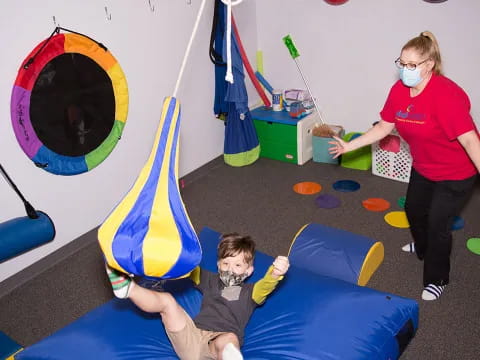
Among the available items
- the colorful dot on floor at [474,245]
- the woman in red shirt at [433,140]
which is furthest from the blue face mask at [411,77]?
the colorful dot on floor at [474,245]

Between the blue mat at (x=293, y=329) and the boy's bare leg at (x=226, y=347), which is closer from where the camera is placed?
the boy's bare leg at (x=226, y=347)

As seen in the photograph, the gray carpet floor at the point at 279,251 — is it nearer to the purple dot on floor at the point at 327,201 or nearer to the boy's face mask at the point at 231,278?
the purple dot on floor at the point at 327,201

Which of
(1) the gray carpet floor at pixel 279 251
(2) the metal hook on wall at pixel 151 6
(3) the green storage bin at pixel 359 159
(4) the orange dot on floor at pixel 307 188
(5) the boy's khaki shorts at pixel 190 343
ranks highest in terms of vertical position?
(2) the metal hook on wall at pixel 151 6

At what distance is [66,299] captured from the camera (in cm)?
270

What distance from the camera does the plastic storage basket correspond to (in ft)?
11.4

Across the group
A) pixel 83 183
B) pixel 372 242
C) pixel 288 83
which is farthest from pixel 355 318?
Answer: pixel 288 83

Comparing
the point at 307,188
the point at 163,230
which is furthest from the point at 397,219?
the point at 163,230

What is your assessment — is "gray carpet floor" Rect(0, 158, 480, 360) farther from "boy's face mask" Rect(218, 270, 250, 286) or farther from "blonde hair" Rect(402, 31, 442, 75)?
"blonde hair" Rect(402, 31, 442, 75)

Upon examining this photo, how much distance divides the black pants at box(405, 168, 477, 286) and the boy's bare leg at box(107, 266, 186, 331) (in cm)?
128

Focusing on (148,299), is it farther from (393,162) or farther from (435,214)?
(393,162)

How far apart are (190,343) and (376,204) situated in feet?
6.44

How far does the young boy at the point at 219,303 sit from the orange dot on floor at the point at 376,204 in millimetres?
1540

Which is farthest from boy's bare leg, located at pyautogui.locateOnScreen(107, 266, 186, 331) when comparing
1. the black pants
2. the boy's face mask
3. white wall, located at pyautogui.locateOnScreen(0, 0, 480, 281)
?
white wall, located at pyautogui.locateOnScreen(0, 0, 480, 281)

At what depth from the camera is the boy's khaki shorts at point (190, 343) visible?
5.76 feet
